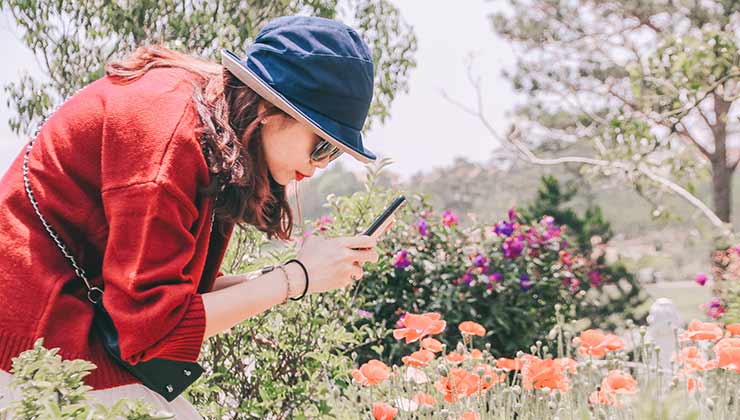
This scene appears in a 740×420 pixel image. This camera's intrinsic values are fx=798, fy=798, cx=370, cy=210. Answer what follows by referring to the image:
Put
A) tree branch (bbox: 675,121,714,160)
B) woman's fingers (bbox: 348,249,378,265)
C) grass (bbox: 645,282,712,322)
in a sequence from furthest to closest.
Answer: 1. grass (bbox: 645,282,712,322)
2. tree branch (bbox: 675,121,714,160)
3. woman's fingers (bbox: 348,249,378,265)

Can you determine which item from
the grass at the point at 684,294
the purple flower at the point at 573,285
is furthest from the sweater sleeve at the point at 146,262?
the grass at the point at 684,294

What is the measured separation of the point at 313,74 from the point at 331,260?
31 centimetres

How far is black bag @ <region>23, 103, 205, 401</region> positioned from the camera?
3.85 feet

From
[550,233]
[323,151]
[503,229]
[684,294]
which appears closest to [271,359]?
[323,151]

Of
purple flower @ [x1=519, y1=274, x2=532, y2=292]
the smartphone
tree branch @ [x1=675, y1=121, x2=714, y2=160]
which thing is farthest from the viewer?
tree branch @ [x1=675, y1=121, x2=714, y2=160]

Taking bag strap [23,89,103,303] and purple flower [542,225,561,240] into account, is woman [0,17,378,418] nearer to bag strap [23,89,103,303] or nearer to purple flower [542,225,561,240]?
bag strap [23,89,103,303]

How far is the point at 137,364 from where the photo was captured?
1217 millimetres

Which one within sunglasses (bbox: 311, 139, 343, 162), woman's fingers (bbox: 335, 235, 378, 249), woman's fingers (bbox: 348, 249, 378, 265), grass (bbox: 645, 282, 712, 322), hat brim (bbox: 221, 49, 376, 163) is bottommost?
grass (bbox: 645, 282, 712, 322)

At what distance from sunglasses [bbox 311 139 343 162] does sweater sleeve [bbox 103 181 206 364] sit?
0.82 feet

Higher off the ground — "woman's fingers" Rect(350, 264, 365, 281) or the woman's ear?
the woman's ear

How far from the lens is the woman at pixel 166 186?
1101 millimetres

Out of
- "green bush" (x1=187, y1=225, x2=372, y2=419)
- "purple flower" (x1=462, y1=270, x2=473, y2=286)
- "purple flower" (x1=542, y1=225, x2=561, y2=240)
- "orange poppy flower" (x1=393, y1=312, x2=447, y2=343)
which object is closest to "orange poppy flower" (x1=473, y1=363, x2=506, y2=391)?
"orange poppy flower" (x1=393, y1=312, x2=447, y2=343)

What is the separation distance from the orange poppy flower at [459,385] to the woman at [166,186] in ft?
2.50

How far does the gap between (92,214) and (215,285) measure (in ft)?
1.21
